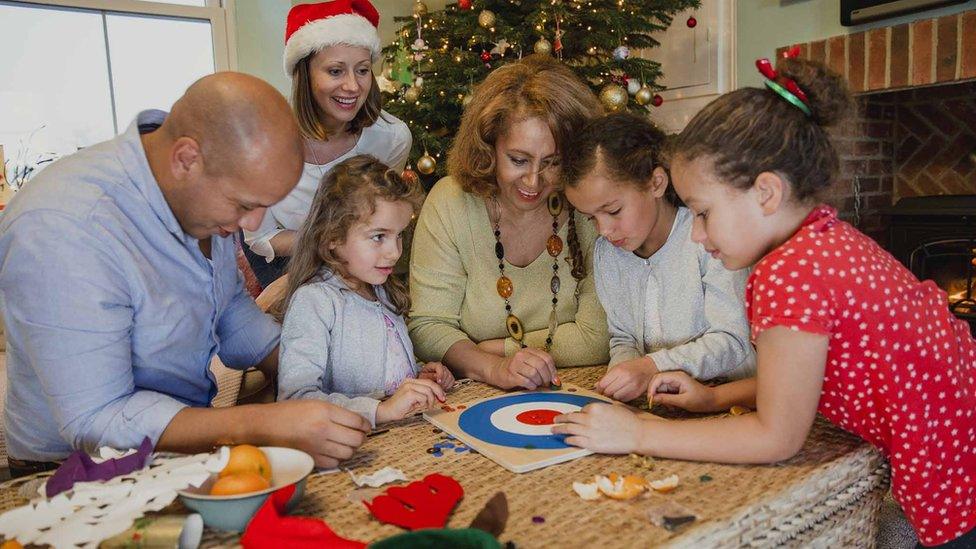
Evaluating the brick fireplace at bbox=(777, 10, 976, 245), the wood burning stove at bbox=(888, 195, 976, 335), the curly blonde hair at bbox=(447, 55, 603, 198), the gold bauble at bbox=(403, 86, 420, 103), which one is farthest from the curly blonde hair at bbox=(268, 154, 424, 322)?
the wood burning stove at bbox=(888, 195, 976, 335)

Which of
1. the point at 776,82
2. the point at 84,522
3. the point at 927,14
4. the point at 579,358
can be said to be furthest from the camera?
the point at 927,14

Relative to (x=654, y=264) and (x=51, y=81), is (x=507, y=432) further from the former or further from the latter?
(x=51, y=81)

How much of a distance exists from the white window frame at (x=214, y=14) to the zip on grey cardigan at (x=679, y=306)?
11.1ft

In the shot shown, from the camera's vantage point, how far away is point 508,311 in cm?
175

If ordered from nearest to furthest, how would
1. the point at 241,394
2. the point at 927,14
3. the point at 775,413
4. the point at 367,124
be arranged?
the point at 775,413, the point at 241,394, the point at 367,124, the point at 927,14

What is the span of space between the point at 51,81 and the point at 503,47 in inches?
103

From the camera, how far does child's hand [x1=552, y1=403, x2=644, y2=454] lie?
0.99m

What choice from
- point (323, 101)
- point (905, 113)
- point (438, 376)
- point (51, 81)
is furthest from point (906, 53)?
point (51, 81)

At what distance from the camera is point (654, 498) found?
34.0 inches

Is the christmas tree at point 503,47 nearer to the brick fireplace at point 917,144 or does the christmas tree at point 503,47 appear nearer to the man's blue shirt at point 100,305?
the brick fireplace at point 917,144

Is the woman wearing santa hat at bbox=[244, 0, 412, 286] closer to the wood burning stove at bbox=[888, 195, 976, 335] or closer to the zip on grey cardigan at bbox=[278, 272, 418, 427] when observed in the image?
the zip on grey cardigan at bbox=[278, 272, 418, 427]

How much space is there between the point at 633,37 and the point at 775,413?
258 centimetres

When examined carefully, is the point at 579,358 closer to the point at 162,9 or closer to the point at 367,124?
the point at 367,124

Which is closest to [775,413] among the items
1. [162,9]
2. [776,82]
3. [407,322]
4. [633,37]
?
[776,82]
